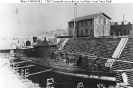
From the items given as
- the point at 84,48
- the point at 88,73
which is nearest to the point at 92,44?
the point at 84,48

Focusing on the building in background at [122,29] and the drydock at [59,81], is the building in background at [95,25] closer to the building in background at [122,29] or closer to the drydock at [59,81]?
the building in background at [122,29]

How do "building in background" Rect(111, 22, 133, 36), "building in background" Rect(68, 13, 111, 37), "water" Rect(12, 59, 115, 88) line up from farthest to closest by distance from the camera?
"building in background" Rect(111, 22, 133, 36)
"building in background" Rect(68, 13, 111, 37)
"water" Rect(12, 59, 115, 88)

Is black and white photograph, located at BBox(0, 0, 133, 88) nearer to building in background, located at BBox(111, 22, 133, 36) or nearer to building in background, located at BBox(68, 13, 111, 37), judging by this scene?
building in background, located at BBox(68, 13, 111, 37)

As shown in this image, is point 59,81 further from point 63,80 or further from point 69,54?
point 69,54

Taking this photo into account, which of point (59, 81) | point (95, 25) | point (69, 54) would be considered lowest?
point (59, 81)

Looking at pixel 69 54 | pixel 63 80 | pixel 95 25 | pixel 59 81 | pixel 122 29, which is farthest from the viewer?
pixel 122 29

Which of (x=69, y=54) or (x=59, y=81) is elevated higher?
(x=69, y=54)

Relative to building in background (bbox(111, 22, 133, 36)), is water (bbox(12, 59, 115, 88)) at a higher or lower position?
lower

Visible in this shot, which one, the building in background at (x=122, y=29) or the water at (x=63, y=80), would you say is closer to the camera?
the water at (x=63, y=80)

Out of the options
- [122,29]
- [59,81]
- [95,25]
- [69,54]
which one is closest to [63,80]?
[59,81]

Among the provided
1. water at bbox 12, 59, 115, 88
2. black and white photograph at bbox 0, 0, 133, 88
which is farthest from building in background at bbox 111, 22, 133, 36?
water at bbox 12, 59, 115, 88

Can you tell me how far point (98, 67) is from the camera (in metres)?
14.0

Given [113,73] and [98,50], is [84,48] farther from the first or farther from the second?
[113,73]

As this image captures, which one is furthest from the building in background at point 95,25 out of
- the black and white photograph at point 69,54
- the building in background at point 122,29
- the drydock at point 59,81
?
the drydock at point 59,81
